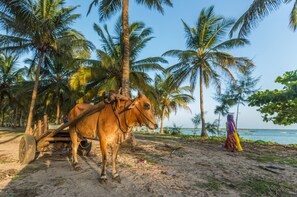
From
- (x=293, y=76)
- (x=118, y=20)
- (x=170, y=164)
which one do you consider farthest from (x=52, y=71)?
(x=293, y=76)

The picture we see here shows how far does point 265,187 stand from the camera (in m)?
3.52

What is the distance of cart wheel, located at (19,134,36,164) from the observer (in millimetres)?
4702

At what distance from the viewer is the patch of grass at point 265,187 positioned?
329 cm

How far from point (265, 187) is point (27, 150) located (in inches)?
217

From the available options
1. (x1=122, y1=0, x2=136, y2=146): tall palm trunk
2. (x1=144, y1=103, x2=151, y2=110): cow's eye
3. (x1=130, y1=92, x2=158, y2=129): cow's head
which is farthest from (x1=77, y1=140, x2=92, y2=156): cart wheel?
(x1=144, y1=103, x2=151, y2=110): cow's eye

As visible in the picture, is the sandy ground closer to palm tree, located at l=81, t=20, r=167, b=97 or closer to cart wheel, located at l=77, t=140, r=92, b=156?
cart wheel, located at l=77, t=140, r=92, b=156

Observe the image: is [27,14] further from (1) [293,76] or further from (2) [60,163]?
(1) [293,76]

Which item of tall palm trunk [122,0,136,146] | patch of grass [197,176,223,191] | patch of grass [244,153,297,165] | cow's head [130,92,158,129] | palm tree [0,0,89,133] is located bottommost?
patch of grass [197,176,223,191]

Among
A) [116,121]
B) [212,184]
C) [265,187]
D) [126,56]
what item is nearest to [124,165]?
[116,121]

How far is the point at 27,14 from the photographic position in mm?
7059

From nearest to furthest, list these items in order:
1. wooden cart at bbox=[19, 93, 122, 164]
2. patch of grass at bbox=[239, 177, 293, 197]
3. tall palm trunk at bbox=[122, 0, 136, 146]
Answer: patch of grass at bbox=[239, 177, 293, 197] < wooden cart at bbox=[19, 93, 122, 164] < tall palm trunk at bbox=[122, 0, 136, 146]

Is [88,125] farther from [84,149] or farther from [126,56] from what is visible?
[126,56]

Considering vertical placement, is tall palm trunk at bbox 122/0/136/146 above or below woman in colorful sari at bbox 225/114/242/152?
above

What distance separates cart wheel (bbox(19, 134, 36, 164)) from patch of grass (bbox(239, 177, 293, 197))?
496 cm
